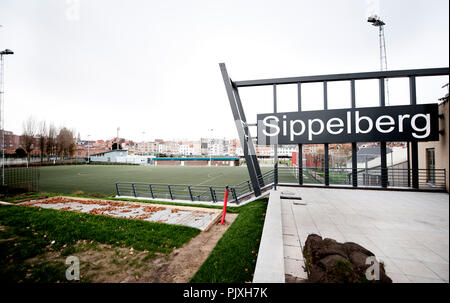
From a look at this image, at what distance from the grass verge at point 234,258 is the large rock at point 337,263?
43.2 inches

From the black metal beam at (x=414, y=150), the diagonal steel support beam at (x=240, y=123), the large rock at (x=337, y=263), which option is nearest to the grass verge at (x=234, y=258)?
the large rock at (x=337, y=263)

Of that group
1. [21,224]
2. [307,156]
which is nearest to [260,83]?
[21,224]

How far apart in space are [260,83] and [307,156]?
79.7 feet

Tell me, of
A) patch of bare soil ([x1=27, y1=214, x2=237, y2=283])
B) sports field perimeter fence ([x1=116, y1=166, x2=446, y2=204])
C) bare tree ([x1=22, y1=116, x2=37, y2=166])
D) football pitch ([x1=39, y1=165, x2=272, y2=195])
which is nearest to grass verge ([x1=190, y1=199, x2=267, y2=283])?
patch of bare soil ([x1=27, y1=214, x2=237, y2=283])

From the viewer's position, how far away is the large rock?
1.89 meters

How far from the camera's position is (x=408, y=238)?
348cm

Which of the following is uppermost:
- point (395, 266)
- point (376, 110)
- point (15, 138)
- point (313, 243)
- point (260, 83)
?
point (15, 138)

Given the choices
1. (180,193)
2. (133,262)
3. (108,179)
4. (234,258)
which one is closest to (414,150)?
(234,258)

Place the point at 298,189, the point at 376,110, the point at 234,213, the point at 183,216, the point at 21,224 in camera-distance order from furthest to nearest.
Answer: the point at 298,189, the point at 234,213, the point at 183,216, the point at 376,110, the point at 21,224

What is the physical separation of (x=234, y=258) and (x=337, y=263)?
1941mm

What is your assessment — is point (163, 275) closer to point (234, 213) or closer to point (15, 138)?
point (234, 213)

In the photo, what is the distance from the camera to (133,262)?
3434mm

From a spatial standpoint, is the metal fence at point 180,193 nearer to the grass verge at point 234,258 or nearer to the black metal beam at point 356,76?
the grass verge at point 234,258

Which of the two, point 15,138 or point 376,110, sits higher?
point 15,138
